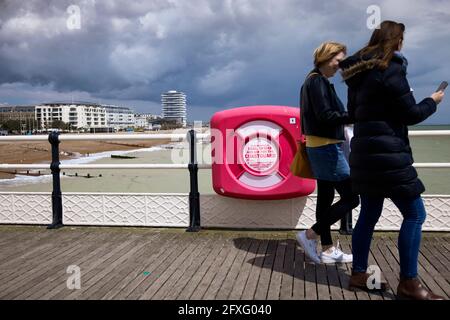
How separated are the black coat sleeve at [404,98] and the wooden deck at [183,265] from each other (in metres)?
1.14

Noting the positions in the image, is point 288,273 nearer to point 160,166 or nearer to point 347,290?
point 347,290

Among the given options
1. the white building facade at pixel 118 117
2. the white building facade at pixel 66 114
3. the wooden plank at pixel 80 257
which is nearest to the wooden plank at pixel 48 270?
the wooden plank at pixel 80 257

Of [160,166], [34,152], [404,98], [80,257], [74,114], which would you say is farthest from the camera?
[74,114]

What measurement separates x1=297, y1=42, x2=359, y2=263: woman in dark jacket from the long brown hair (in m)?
0.58

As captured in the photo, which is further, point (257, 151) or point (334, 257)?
point (257, 151)

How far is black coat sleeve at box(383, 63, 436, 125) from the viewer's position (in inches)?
103

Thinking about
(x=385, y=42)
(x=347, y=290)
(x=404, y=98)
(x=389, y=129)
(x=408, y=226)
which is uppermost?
(x=385, y=42)

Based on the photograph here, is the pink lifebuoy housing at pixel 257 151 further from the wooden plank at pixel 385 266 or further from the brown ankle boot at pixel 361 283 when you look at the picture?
the brown ankle boot at pixel 361 283

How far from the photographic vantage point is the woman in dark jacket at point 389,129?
264cm

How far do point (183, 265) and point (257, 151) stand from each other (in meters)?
1.42

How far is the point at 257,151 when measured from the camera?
14.7 feet

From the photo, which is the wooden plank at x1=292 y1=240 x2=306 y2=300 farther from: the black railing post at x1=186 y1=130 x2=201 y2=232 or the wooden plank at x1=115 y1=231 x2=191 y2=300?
the black railing post at x1=186 y1=130 x2=201 y2=232

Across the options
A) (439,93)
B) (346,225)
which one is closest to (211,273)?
(346,225)
